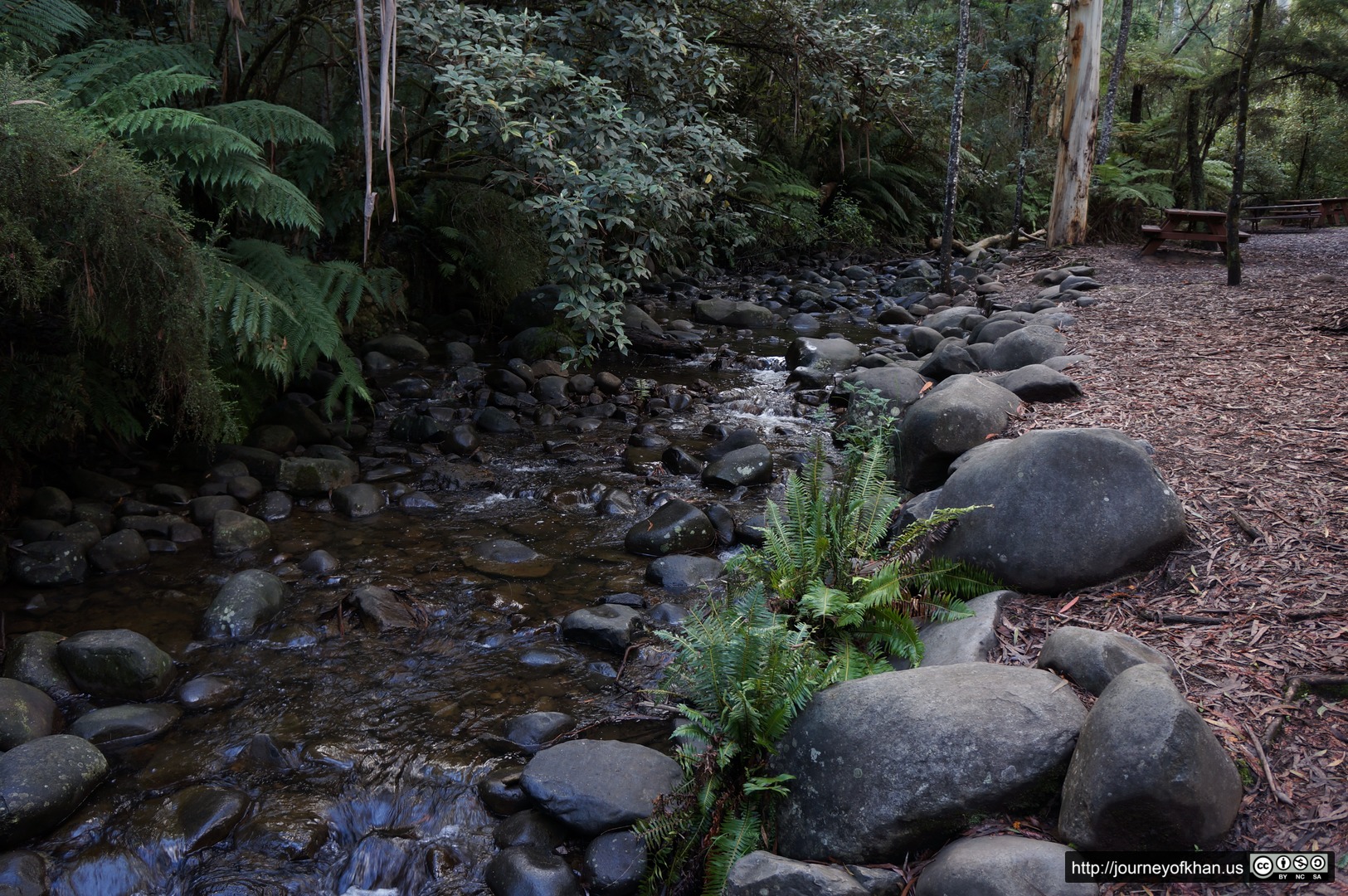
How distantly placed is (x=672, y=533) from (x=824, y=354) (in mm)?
4131

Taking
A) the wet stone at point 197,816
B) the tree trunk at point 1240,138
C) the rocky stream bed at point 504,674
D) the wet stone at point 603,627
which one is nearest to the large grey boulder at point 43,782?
the rocky stream bed at point 504,674

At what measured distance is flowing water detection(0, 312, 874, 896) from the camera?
261 centimetres

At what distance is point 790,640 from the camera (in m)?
2.89

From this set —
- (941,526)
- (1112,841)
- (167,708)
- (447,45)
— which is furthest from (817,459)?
(447,45)

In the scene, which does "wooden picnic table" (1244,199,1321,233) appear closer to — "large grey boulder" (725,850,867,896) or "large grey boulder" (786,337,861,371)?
"large grey boulder" (786,337,861,371)

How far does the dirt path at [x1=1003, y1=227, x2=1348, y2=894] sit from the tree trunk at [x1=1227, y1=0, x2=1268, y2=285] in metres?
2.03

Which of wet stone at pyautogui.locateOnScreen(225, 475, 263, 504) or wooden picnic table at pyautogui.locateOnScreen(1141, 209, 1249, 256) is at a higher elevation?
wooden picnic table at pyautogui.locateOnScreen(1141, 209, 1249, 256)

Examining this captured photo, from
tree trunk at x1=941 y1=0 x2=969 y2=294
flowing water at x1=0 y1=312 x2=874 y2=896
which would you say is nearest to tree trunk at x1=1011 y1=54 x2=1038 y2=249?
tree trunk at x1=941 y1=0 x2=969 y2=294

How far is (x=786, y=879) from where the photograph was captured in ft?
6.89

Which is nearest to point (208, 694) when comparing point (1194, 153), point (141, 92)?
point (141, 92)

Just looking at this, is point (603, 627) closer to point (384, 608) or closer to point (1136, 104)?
point (384, 608)

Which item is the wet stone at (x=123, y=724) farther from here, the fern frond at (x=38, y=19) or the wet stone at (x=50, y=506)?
the fern frond at (x=38, y=19)

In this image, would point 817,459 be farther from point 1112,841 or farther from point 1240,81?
point 1240,81

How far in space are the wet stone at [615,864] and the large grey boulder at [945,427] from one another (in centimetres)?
285
